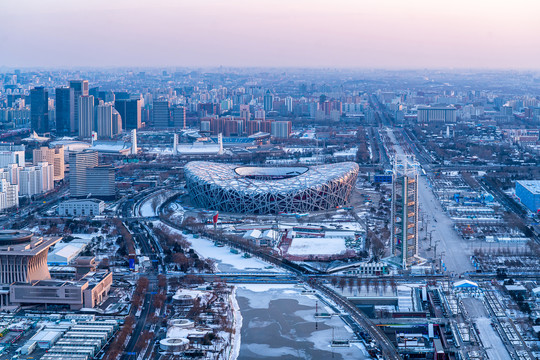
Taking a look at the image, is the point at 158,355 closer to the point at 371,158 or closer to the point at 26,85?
the point at 371,158

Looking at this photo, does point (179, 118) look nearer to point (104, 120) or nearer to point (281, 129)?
point (104, 120)

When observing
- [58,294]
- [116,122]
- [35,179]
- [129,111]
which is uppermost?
[129,111]

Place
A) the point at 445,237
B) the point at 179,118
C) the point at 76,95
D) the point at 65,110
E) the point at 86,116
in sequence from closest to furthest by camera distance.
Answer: the point at 445,237 < the point at 86,116 < the point at 76,95 < the point at 65,110 < the point at 179,118

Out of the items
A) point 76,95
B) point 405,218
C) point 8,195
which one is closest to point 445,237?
point 405,218

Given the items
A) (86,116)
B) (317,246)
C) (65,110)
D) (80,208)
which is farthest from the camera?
(65,110)

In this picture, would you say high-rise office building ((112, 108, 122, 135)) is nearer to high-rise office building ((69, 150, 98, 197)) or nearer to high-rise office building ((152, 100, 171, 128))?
high-rise office building ((152, 100, 171, 128))

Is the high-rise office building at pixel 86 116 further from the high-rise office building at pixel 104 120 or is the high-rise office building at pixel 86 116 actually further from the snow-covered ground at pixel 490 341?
the snow-covered ground at pixel 490 341

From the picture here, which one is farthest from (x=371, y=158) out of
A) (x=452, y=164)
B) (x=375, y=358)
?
(x=375, y=358)
